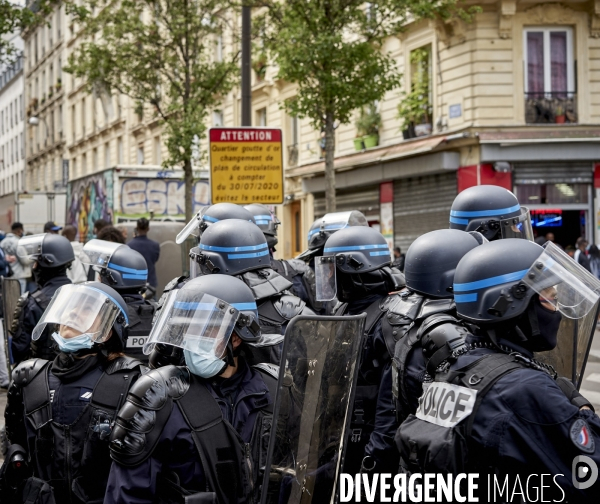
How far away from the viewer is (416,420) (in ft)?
8.96

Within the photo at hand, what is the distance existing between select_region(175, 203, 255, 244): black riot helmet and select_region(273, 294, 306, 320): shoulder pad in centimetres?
150

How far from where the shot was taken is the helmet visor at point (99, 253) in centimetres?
602

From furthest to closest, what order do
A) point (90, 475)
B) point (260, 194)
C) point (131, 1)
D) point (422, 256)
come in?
point (131, 1) → point (260, 194) → point (422, 256) → point (90, 475)

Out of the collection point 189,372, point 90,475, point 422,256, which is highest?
point 422,256

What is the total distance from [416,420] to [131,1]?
59.8 ft

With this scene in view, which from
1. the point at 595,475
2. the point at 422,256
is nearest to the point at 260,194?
the point at 422,256

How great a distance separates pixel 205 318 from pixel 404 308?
105 cm

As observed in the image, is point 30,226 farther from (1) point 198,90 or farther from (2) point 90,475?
(2) point 90,475

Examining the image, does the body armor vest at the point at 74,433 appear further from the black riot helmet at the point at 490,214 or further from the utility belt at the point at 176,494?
the black riot helmet at the point at 490,214

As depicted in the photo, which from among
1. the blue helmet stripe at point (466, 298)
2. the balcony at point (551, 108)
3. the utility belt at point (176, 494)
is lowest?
the utility belt at point (176, 494)

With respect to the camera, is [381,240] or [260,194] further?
[260,194]

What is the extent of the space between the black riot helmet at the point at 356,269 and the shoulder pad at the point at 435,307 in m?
0.93

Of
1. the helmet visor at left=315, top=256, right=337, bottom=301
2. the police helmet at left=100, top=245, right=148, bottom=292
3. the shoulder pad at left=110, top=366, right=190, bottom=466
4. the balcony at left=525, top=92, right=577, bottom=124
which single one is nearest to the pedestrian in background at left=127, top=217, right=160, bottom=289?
the police helmet at left=100, top=245, right=148, bottom=292

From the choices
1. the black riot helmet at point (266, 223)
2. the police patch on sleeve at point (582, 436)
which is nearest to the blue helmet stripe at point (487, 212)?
the black riot helmet at point (266, 223)
